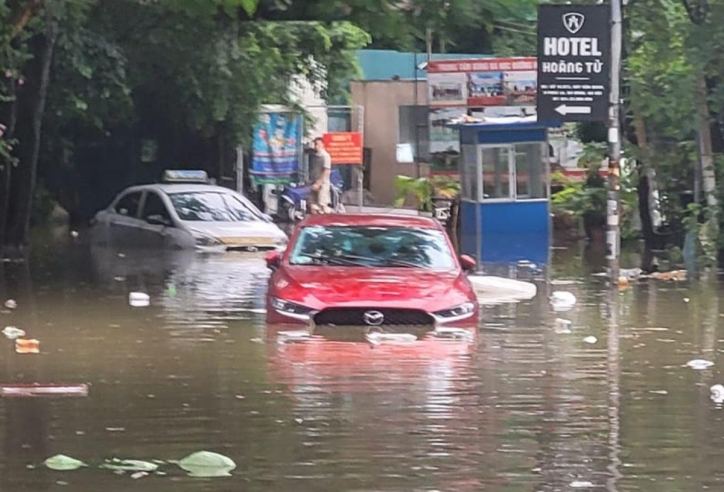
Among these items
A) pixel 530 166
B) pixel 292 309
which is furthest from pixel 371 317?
pixel 530 166

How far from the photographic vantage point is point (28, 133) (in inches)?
1083

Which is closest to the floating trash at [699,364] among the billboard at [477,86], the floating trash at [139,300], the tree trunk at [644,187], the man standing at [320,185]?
the floating trash at [139,300]

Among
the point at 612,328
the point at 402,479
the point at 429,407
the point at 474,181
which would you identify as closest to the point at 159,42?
the point at 474,181

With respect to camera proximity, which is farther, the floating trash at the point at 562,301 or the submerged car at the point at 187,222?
the submerged car at the point at 187,222

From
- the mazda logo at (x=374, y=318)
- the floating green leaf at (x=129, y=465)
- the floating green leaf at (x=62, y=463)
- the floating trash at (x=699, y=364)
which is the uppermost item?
the mazda logo at (x=374, y=318)

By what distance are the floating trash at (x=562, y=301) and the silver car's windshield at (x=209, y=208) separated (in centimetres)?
898

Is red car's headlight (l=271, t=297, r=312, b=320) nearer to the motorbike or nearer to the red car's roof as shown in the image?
the red car's roof

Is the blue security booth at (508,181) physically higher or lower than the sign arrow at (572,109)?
lower

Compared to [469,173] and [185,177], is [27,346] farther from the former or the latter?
[185,177]

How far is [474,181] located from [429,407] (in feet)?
72.2

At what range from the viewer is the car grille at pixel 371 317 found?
14.2 m

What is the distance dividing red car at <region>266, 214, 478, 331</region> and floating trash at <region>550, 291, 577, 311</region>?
9.51 feet

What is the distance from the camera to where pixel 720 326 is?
1628 cm

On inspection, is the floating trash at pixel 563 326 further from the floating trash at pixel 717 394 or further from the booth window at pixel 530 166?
the booth window at pixel 530 166
